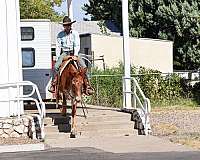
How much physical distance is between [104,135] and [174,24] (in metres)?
24.8

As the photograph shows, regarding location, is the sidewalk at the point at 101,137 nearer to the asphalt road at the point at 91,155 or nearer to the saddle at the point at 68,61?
the asphalt road at the point at 91,155

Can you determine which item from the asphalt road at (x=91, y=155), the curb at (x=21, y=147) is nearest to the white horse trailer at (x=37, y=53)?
the curb at (x=21, y=147)

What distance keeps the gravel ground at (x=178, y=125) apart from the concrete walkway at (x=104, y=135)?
1.95 feet

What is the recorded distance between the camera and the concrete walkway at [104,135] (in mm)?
13562

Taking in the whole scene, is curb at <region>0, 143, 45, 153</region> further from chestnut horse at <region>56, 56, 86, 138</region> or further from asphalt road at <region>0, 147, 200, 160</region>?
chestnut horse at <region>56, 56, 86, 138</region>

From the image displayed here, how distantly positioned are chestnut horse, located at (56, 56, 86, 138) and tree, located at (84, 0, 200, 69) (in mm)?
23848

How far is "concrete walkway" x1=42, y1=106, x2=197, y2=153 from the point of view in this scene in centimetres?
1356

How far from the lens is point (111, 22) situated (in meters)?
48.2

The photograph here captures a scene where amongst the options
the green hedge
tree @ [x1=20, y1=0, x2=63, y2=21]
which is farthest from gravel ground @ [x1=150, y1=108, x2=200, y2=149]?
Result: tree @ [x1=20, y1=0, x2=63, y2=21]

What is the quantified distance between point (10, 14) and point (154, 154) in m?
5.23

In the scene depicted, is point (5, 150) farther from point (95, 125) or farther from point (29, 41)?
point (29, 41)

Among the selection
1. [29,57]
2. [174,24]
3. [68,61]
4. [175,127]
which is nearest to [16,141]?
[68,61]

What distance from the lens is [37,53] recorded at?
2211cm

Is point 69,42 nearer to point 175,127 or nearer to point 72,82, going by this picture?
point 72,82
